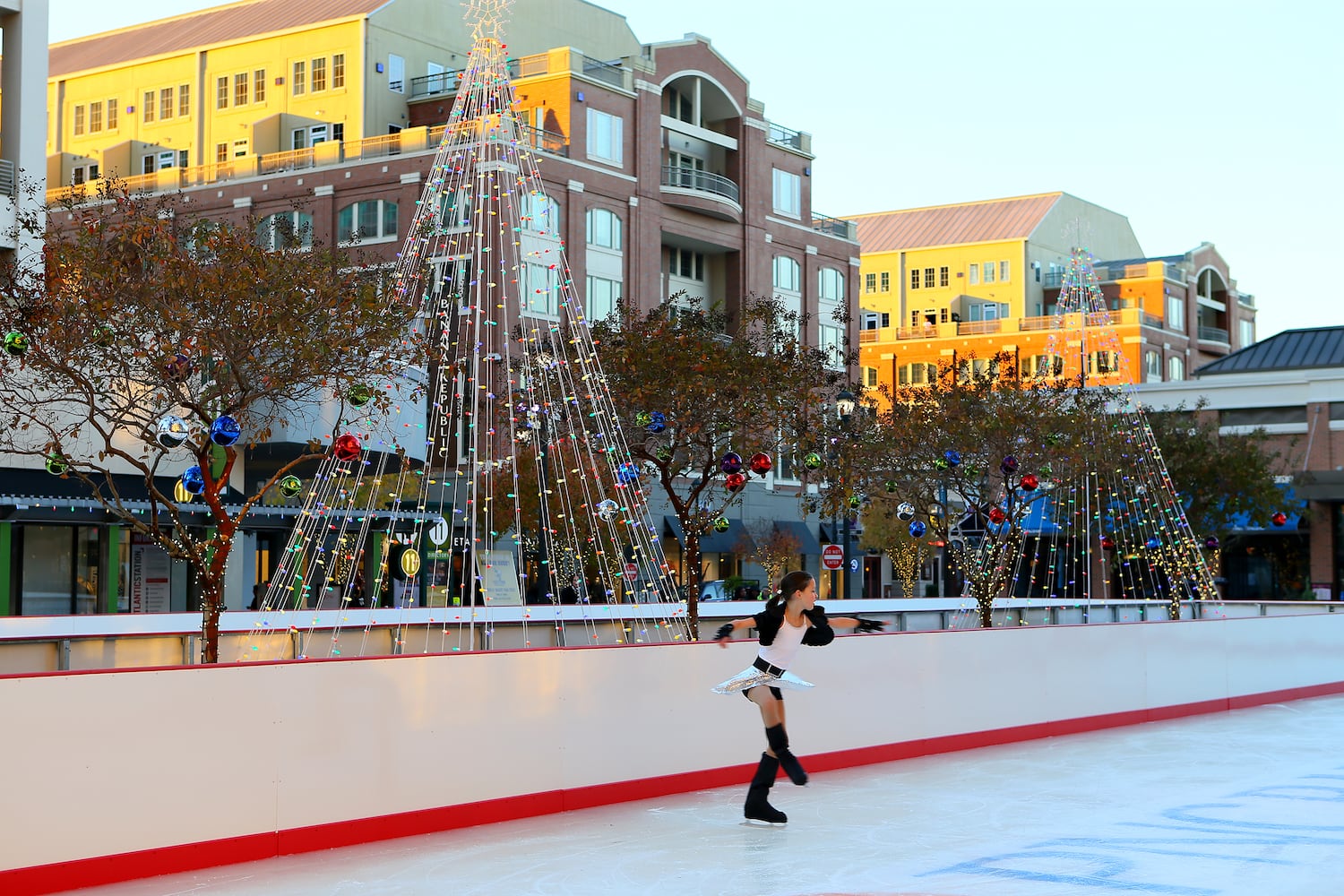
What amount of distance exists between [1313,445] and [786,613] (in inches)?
2030

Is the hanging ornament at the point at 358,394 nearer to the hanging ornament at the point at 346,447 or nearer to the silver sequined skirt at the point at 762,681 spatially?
the hanging ornament at the point at 346,447

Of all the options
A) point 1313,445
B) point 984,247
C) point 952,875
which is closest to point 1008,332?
point 984,247

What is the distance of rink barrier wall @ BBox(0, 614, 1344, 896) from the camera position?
8.95 meters

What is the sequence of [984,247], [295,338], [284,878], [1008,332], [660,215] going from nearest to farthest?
1. [284,878]
2. [295,338]
3. [660,215]
4. [1008,332]
5. [984,247]

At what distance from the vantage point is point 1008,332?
275 feet

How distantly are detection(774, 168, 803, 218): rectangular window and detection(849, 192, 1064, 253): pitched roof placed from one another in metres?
29.9

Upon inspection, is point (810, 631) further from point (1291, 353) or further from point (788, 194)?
point (1291, 353)

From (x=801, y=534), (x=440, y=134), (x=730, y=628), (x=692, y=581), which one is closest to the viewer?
(x=730, y=628)

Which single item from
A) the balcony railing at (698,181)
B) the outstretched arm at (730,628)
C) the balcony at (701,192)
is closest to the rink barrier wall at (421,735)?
the outstretched arm at (730,628)

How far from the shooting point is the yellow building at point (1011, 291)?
277 ft

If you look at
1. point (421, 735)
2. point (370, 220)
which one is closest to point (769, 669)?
point (421, 735)

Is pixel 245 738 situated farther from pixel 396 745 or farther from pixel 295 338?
pixel 295 338

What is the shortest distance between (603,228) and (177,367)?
39297mm

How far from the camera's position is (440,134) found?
5050 centimetres
